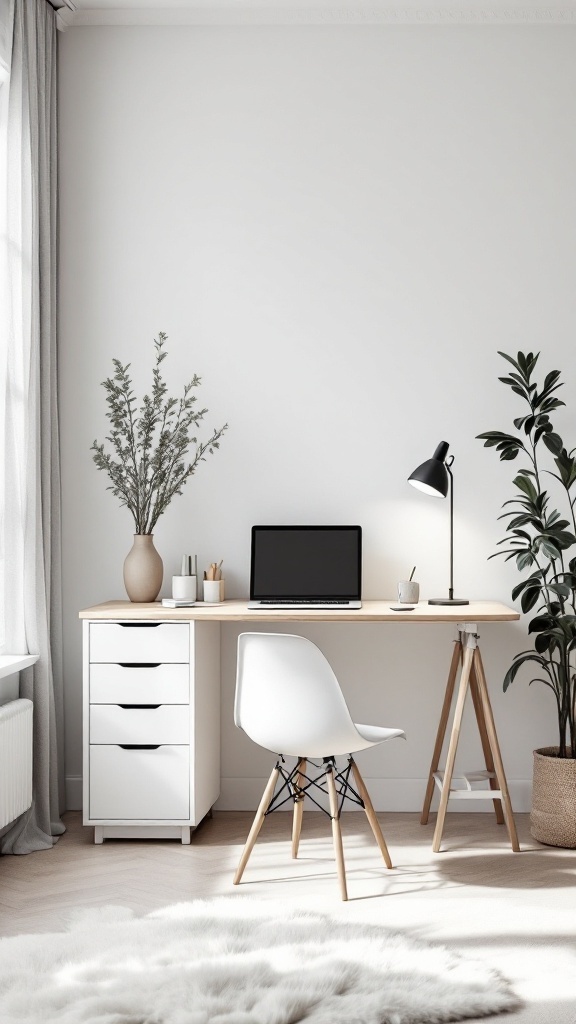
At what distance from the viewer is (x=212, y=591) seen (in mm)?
3564

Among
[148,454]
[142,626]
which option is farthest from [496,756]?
[148,454]

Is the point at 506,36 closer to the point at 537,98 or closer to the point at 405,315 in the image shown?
the point at 537,98

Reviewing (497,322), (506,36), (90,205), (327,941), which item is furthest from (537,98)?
(327,941)

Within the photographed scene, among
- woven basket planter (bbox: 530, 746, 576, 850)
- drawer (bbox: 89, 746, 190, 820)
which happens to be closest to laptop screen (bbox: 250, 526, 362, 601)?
drawer (bbox: 89, 746, 190, 820)

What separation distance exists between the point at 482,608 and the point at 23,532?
167 cm

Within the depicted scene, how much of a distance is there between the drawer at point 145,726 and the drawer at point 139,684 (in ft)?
0.11

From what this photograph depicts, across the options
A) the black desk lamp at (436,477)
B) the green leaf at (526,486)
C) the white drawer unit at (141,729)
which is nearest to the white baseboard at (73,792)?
the white drawer unit at (141,729)

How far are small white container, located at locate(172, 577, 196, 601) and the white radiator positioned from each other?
0.66 metres

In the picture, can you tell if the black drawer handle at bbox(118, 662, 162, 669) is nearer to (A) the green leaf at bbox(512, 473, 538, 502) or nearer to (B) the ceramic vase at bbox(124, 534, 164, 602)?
(B) the ceramic vase at bbox(124, 534, 164, 602)

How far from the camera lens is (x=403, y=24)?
147 inches

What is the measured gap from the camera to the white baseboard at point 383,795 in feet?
12.1

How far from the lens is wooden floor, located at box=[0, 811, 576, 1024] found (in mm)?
2383

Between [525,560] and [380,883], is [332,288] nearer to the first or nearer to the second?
[525,560]

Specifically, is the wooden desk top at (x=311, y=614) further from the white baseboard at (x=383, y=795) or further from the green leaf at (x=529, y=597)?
the white baseboard at (x=383, y=795)
